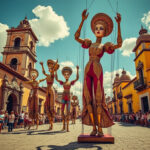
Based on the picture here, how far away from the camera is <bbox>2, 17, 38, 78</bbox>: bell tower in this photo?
1981cm

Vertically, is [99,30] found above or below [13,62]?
below

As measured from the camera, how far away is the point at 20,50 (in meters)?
20.3

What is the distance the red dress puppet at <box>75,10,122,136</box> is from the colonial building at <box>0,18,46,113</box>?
10.8 metres

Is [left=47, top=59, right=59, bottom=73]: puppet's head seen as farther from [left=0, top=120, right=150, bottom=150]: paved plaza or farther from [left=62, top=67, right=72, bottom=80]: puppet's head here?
[left=0, top=120, right=150, bottom=150]: paved plaza

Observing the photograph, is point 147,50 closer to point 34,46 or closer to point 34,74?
point 34,74

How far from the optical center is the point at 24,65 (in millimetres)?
19453

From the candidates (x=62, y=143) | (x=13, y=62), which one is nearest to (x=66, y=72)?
(x=62, y=143)

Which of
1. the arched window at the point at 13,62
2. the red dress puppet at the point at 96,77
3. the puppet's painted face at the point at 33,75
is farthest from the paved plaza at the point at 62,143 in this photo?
the arched window at the point at 13,62

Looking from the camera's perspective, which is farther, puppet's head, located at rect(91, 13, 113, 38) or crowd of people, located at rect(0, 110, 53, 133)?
crowd of people, located at rect(0, 110, 53, 133)

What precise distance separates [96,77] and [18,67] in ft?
61.5

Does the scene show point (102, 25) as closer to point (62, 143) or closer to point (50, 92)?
point (62, 143)

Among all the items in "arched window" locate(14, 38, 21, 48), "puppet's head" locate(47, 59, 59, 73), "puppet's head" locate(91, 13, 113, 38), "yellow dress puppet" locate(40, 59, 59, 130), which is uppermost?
"arched window" locate(14, 38, 21, 48)

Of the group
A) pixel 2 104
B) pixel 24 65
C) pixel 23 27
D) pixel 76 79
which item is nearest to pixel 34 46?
pixel 23 27

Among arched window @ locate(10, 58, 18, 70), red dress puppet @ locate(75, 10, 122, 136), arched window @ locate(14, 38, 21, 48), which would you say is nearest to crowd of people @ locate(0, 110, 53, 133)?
red dress puppet @ locate(75, 10, 122, 136)
